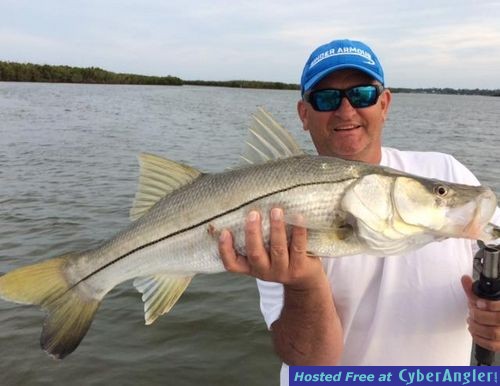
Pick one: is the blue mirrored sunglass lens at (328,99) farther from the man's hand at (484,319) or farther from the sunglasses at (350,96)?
the man's hand at (484,319)

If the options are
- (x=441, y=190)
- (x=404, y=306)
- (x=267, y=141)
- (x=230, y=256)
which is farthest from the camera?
(x=404, y=306)

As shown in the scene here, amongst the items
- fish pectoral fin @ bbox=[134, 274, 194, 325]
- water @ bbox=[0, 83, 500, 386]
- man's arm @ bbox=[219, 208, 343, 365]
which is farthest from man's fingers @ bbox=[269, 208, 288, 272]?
water @ bbox=[0, 83, 500, 386]

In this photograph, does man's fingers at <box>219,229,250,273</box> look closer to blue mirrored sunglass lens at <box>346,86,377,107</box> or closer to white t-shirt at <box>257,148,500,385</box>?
white t-shirt at <box>257,148,500,385</box>

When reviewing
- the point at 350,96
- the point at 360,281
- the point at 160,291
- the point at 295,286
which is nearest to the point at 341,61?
the point at 350,96

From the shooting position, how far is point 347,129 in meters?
3.09

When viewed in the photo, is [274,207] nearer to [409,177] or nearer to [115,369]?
[409,177]

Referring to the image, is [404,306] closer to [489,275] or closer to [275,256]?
[489,275]

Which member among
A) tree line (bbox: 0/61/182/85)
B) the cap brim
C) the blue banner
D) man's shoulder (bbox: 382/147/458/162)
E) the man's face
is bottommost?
the blue banner

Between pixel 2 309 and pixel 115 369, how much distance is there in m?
1.99

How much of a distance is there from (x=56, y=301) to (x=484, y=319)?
219 cm

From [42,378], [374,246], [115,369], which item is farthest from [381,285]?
[42,378]

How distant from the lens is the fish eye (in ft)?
7.23

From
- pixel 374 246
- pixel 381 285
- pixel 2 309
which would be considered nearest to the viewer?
pixel 374 246

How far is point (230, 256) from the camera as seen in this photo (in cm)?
232
